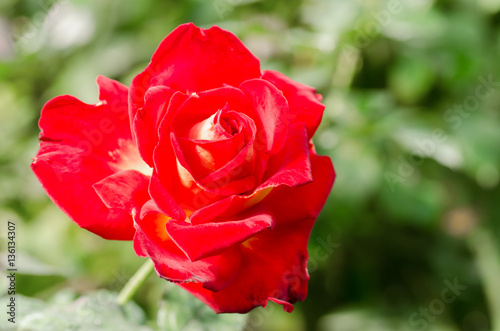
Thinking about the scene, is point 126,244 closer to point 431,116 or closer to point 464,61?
point 431,116

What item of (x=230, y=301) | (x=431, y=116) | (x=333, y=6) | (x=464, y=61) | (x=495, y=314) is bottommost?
(x=495, y=314)

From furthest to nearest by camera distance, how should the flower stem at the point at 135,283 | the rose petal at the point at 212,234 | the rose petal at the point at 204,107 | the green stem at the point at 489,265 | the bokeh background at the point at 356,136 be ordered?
the green stem at the point at 489,265, the bokeh background at the point at 356,136, the flower stem at the point at 135,283, the rose petal at the point at 204,107, the rose petal at the point at 212,234

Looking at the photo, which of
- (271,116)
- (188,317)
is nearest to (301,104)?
(271,116)

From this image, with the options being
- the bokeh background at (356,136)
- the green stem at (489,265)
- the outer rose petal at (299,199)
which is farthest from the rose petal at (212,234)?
the green stem at (489,265)

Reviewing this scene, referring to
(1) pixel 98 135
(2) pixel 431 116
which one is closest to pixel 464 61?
(2) pixel 431 116

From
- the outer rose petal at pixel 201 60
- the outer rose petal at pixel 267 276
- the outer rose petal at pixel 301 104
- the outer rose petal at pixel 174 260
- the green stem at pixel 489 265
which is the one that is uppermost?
the outer rose petal at pixel 201 60

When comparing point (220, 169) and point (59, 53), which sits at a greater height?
point (220, 169)

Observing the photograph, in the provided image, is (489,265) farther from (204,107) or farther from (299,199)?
(204,107)

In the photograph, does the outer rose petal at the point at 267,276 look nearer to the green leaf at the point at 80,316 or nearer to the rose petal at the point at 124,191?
the rose petal at the point at 124,191
